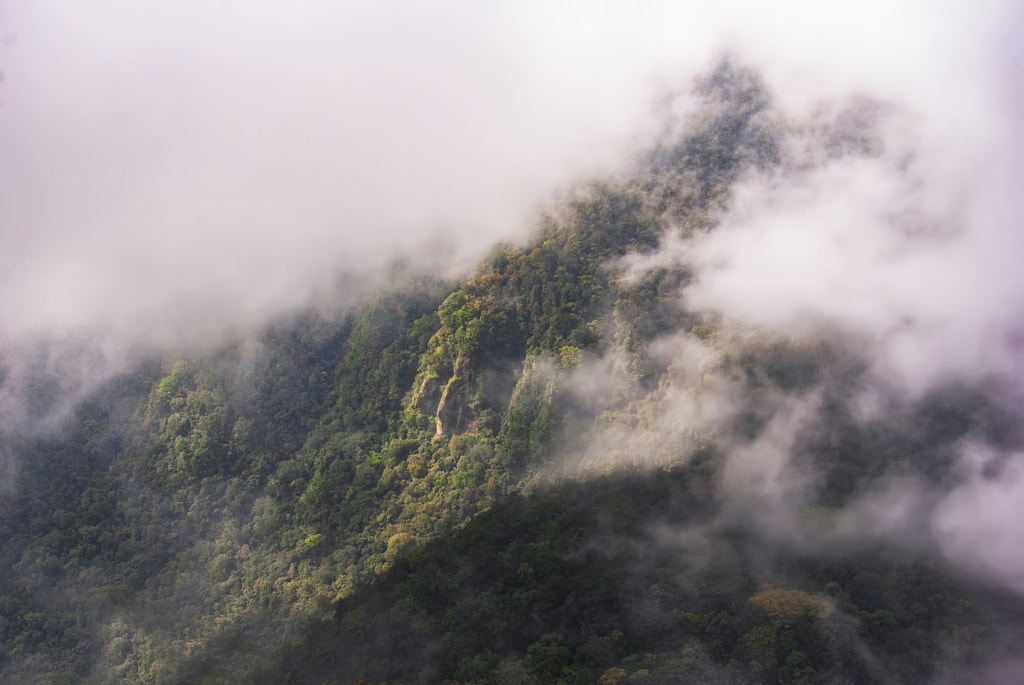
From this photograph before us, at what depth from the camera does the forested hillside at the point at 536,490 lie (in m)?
54.3

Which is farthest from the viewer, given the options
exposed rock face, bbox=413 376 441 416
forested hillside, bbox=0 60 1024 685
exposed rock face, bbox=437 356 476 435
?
exposed rock face, bbox=413 376 441 416

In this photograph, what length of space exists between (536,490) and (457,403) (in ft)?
39.2

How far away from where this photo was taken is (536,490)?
223ft

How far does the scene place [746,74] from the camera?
8169 cm

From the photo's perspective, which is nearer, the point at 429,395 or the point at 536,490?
the point at 536,490

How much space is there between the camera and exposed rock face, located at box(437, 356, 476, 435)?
73.7 m

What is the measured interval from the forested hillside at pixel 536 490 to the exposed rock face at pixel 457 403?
231 mm

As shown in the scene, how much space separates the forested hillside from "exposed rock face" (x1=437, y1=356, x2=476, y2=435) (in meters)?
0.23

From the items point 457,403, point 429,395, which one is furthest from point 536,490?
point 429,395

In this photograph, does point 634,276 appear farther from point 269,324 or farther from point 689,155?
point 269,324

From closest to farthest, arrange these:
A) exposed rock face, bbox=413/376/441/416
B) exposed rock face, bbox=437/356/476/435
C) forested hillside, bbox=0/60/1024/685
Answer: forested hillside, bbox=0/60/1024/685, exposed rock face, bbox=437/356/476/435, exposed rock face, bbox=413/376/441/416

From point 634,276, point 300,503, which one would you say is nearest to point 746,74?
point 634,276

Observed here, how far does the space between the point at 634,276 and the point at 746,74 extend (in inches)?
1146

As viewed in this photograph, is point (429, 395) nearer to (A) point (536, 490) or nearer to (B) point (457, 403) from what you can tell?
(B) point (457, 403)
